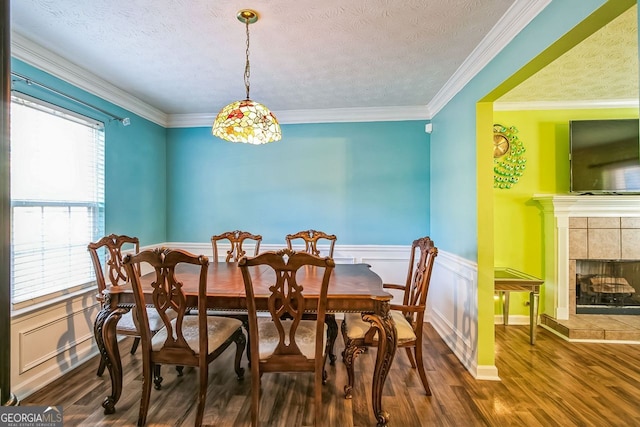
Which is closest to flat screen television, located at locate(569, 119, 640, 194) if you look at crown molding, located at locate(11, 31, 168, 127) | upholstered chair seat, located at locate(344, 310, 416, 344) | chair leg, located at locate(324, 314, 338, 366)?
upholstered chair seat, located at locate(344, 310, 416, 344)

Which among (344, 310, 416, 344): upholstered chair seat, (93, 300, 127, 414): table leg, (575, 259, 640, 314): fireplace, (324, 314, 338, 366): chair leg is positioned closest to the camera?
(93, 300, 127, 414): table leg

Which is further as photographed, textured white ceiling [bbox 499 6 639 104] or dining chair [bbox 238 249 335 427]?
textured white ceiling [bbox 499 6 639 104]

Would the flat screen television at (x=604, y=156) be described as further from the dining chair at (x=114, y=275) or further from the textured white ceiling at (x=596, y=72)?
the dining chair at (x=114, y=275)

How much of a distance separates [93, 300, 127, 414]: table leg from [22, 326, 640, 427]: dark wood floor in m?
0.10

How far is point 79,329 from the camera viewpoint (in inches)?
98.8

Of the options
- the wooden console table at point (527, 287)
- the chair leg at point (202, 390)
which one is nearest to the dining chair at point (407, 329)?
the chair leg at point (202, 390)

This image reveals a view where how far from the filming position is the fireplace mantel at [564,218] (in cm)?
312

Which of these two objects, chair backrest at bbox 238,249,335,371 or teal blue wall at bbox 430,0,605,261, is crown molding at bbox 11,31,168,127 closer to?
chair backrest at bbox 238,249,335,371

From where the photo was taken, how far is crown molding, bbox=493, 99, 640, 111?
10.5 feet

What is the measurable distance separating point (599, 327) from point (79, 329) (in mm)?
4933

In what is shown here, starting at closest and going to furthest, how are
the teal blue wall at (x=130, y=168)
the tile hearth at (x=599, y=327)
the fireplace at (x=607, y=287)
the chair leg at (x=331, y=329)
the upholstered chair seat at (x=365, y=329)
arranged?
1. the upholstered chair seat at (x=365, y=329)
2. the chair leg at (x=331, y=329)
3. the teal blue wall at (x=130, y=168)
4. the tile hearth at (x=599, y=327)
5. the fireplace at (x=607, y=287)

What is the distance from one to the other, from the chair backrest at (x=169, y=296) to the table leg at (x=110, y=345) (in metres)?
0.21

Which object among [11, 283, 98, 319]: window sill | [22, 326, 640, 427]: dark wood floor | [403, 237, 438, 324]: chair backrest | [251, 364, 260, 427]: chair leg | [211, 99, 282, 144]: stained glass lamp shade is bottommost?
[22, 326, 640, 427]: dark wood floor

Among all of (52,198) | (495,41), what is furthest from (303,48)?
(52,198)
